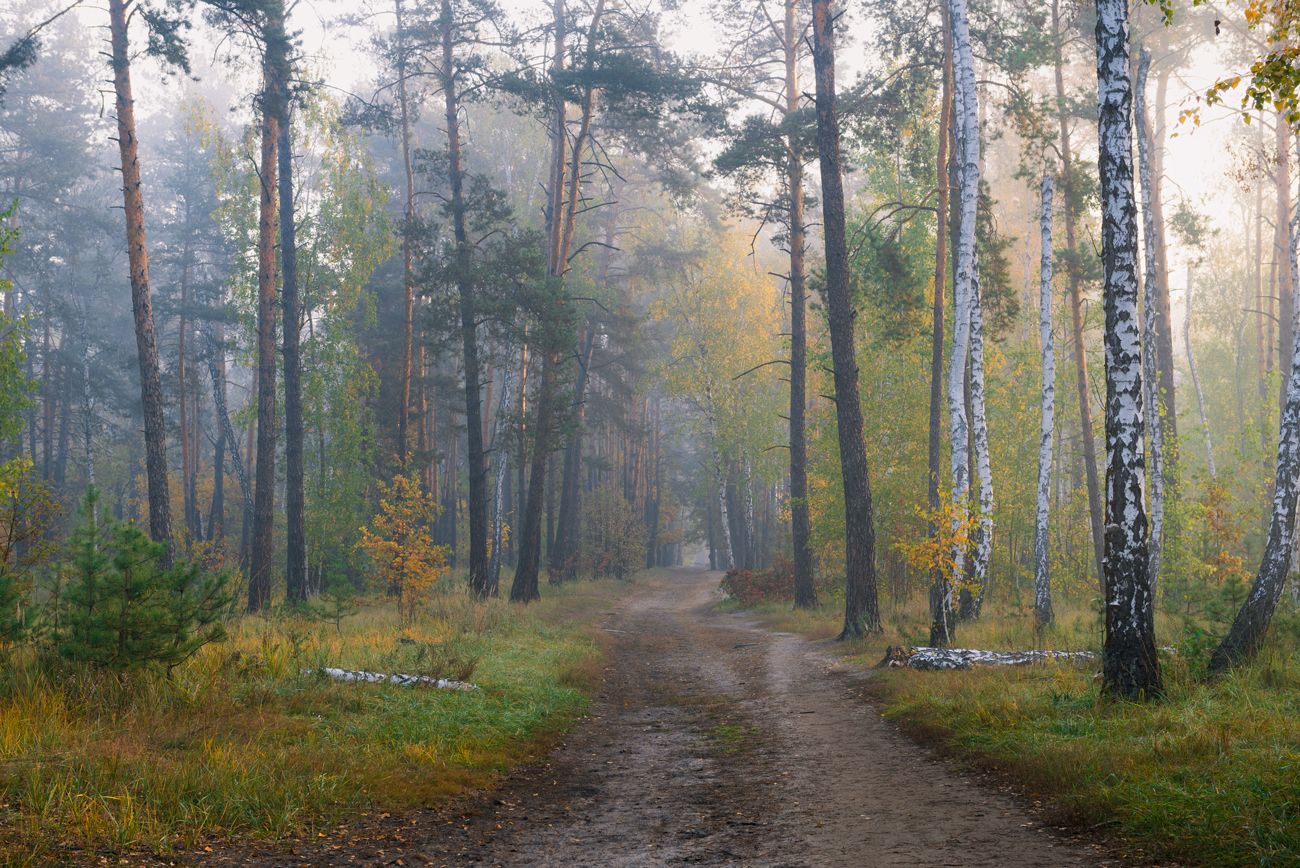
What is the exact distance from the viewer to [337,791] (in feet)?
21.5

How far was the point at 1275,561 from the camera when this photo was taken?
30.4ft

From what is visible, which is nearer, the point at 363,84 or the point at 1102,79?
the point at 1102,79

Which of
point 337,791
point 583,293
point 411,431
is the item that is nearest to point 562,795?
point 337,791

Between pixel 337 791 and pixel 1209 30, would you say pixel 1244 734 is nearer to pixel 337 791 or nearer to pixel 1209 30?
pixel 337 791

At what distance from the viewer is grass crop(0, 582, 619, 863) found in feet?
18.1

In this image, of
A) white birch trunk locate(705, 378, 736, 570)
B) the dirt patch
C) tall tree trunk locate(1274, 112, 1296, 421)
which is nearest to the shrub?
white birch trunk locate(705, 378, 736, 570)

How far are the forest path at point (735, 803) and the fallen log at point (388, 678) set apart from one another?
5.59 feet

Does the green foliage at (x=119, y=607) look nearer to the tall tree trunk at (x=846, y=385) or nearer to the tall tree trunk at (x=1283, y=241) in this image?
the tall tree trunk at (x=846, y=385)

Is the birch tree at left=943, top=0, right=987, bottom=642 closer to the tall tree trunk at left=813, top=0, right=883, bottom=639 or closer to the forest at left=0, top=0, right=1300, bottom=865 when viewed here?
the forest at left=0, top=0, right=1300, bottom=865

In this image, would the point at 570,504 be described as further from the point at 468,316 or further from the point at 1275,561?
the point at 1275,561

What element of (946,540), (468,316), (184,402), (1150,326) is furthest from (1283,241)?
(184,402)

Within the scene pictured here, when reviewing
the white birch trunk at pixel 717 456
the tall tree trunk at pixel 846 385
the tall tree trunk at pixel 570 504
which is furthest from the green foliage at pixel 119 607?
the white birch trunk at pixel 717 456

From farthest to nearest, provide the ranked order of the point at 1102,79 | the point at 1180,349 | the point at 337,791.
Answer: the point at 1180,349 → the point at 1102,79 → the point at 337,791

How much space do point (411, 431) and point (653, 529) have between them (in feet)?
74.4
